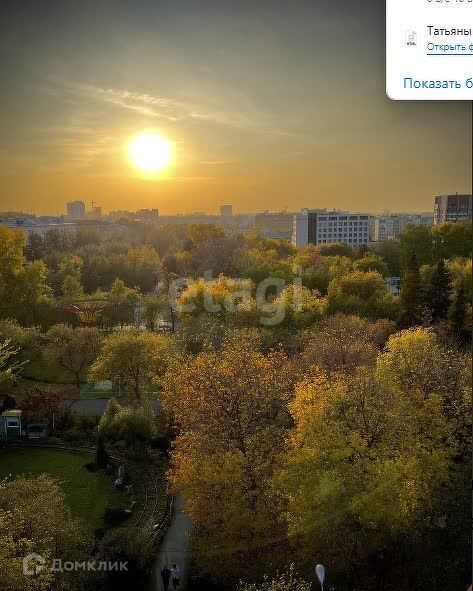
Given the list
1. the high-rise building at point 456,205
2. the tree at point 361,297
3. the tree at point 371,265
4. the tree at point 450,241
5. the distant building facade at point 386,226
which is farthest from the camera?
the distant building facade at point 386,226

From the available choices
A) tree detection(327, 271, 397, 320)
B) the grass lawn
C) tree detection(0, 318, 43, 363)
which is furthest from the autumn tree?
tree detection(0, 318, 43, 363)

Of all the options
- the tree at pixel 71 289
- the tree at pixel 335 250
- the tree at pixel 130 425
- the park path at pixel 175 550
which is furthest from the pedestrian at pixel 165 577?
the tree at pixel 335 250

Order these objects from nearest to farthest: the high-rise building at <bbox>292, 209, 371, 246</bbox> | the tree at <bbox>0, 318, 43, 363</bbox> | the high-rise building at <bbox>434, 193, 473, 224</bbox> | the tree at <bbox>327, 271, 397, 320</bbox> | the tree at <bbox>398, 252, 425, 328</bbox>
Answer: the high-rise building at <bbox>434, 193, 473, 224</bbox> → the tree at <bbox>0, 318, 43, 363</bbox> → the tree at <bbox>398, 252, 425, 328</bbox> → the tree at <bbox>327, 271, 397, 320</bbox> → the high-rise building at <bbox>292, 209, 371, 246</bbox>

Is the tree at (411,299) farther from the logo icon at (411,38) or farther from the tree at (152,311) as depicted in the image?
the logo icon at (411,38)

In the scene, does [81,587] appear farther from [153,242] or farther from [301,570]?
[153,242]

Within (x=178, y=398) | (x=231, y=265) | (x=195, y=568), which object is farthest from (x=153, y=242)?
(x=195, y=568)

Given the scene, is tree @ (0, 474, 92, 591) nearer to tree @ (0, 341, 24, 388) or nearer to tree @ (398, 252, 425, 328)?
tree @ (0, 341, 24, 388)
